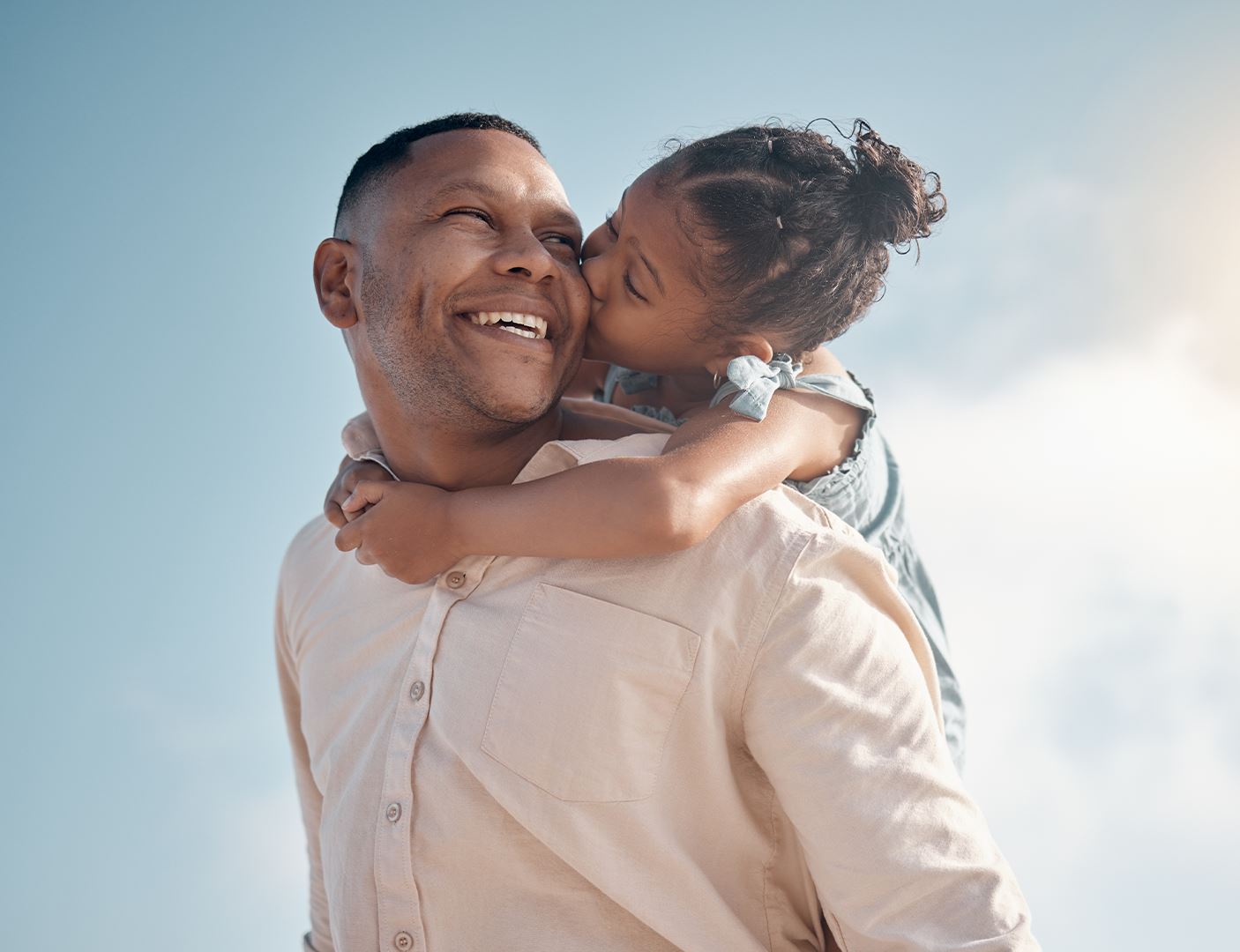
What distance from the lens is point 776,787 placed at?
181cm

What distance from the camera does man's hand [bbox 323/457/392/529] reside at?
7.62 ft

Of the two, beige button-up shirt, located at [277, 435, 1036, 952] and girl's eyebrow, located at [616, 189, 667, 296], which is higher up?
girl's eyebrow, located at [616, 189, 667, 296]

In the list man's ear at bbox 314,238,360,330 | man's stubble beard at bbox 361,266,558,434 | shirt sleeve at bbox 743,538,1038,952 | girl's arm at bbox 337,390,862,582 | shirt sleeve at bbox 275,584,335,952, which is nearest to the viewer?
shirt sleeve at bbox 743,538,1038,952

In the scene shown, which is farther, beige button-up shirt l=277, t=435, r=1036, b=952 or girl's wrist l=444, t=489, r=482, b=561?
girl's wrist l=444, t=489, r=482, b=561

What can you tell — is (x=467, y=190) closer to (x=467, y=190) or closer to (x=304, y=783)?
(x=467, y=190)

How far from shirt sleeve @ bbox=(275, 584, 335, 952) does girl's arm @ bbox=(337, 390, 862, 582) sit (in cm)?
72

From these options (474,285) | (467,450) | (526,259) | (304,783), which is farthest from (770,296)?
(304,783)

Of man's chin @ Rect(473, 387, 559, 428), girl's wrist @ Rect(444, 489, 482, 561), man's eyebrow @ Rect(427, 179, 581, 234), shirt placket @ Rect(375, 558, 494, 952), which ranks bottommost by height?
shirt placket @ Rect(375, 558, 494, 952)

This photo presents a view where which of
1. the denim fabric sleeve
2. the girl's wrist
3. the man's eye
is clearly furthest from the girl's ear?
the girl's wrist

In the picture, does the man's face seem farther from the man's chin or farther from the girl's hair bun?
the girl's hair bun

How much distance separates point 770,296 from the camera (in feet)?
7.98

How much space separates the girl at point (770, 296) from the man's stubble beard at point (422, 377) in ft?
0.73

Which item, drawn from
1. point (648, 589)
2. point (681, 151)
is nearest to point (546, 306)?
point (681, 151)

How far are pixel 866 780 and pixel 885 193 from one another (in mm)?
1380
